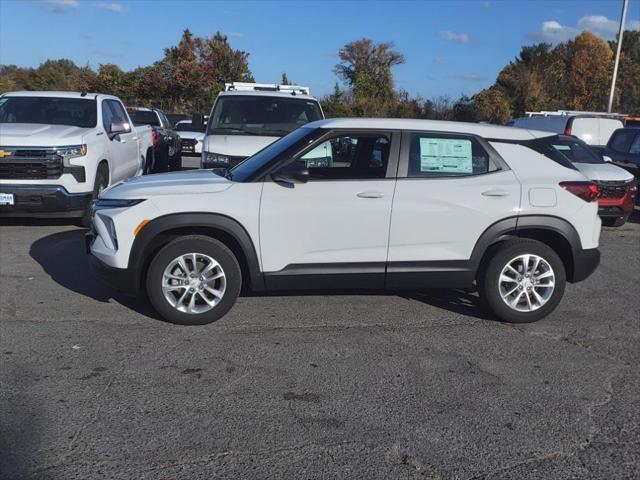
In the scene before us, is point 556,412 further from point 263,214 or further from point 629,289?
point 629,289

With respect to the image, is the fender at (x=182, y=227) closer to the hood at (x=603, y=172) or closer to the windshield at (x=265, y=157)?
the windshield at (x=265, y=157)

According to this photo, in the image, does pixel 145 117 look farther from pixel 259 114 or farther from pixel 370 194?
pixel 370 194

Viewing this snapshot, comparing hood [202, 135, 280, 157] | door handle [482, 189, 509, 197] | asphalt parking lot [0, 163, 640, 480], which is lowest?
asphalt parking lot [0, 163, 640, 480]

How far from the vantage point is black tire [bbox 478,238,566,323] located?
212 inches

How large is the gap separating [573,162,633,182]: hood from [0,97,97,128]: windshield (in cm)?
779

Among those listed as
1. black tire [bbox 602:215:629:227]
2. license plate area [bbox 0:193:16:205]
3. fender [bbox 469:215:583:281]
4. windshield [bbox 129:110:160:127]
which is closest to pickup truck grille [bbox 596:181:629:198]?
black tire [bbox 602:215:629:227]

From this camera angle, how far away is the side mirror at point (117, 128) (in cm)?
980

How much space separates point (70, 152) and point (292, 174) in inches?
181

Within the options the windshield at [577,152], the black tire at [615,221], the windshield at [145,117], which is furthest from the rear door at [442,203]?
the windshield at [145,117]

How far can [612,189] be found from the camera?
10.1m

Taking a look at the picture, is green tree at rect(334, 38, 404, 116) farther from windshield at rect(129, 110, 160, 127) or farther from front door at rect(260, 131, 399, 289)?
front door at rect(260, 131, 399, 289)

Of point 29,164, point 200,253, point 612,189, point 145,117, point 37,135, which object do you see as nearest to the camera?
point 200,253

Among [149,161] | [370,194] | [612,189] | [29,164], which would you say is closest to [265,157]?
[370,194]

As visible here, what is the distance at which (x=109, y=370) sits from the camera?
4340mm
